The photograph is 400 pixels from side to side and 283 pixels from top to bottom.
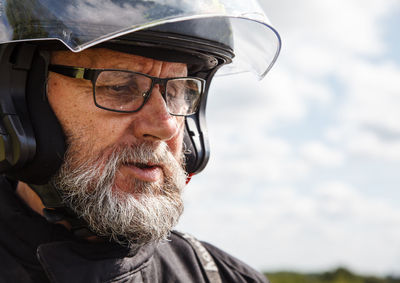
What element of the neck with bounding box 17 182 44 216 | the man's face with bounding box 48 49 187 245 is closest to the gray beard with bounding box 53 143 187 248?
the man's face with bounding box 48 49 187 245

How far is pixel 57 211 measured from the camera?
7.29ft

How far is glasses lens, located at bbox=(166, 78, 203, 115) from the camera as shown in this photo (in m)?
2.31

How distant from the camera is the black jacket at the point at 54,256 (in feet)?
6.91

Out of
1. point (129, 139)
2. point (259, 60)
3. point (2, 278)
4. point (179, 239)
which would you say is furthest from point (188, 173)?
point (2, 278)

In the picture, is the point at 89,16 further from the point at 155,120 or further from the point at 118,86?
the point at 155,120

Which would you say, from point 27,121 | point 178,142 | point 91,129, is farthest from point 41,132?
point 178,142

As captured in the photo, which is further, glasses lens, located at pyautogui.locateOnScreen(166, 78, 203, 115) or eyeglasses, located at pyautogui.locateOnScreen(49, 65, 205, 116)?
glasses lens, located at pyautogui.locateOnScreen(166, 78, 203, 115)

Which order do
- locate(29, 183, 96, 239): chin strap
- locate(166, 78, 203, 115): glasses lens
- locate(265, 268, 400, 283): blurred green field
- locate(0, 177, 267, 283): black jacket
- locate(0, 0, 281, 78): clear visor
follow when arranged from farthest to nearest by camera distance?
1. locate(265, 268, 400, 283): blurred green field
2. locate(166, 78, 203, 115): glasses lens
3. locate(29, 183, 96, 239): chin strap
4. locate(0, 177, 267, 283): black jacket
5. locate(0, 0, 281, 78): clear visor

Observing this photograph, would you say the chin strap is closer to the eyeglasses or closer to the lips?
the lips

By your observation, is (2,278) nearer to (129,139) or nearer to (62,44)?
(129,139)

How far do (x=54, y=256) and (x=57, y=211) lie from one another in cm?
20

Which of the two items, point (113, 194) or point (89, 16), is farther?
point (113, 194)

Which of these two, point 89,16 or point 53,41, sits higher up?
point 89,16

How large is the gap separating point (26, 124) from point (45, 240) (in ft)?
1.54
